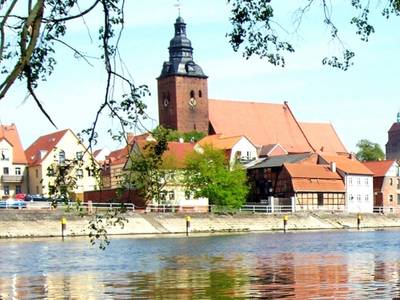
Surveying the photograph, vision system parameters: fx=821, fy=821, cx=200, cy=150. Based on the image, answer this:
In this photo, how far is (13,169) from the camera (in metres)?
99.7

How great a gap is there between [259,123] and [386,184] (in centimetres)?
2498

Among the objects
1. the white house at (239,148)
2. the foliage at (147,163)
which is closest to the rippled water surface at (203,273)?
the foliage at (147,163)

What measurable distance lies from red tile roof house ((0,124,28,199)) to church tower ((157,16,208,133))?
1152 inches

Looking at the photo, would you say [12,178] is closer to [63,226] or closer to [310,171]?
[310,171]

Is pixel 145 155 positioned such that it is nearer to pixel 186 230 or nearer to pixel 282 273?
pixel 282 273

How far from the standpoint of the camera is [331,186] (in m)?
99.2

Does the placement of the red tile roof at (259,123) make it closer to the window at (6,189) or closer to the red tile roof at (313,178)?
the red tile roof at (313,178)

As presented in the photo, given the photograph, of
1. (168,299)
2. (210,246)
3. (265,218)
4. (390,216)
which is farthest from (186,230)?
(168,299)

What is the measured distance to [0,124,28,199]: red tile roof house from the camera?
98000mm

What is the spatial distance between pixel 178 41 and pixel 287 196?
1591 inches

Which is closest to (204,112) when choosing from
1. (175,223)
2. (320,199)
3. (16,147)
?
(320,199)

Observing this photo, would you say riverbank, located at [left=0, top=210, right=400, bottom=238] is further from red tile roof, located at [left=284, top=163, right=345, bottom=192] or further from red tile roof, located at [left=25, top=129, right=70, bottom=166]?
red tile roof, located at [left=25, top=129, right=70, bottom=166]

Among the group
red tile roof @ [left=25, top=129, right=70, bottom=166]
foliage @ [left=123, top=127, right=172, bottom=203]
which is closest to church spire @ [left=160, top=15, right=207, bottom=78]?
red tile roof @ [left=25, top=129, right=70, bottom=166]

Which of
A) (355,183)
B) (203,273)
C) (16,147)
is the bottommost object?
(203,273)
